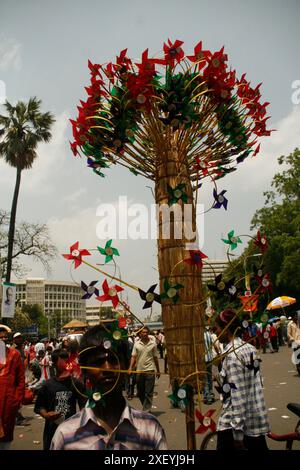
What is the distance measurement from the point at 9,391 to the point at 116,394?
10.9ft

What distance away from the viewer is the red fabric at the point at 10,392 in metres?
4.68

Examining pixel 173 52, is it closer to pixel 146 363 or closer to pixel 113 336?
pixel 113 336

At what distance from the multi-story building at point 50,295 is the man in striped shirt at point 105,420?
151m

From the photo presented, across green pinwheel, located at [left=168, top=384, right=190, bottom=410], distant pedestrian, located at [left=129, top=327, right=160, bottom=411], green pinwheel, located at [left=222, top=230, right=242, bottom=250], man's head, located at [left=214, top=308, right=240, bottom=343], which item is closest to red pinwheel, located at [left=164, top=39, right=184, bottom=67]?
green pinwheel, located at [left=222, top=230, right=242, bottom=250]

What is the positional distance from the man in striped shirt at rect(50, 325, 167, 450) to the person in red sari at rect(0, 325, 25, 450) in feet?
10.0

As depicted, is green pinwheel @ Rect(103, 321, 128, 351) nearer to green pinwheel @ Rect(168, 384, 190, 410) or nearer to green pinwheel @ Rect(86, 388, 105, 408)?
green pinwheel @ Rect(86, 388, 105, 408)

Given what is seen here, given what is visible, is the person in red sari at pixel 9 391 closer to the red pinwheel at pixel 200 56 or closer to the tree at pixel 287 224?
the red pinwheel at pixel 200 56

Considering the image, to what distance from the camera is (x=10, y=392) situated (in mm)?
4895

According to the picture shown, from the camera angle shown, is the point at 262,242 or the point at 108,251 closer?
the point at 108,251

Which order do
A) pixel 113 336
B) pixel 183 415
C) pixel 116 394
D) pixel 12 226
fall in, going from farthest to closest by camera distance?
pixel 12 226 → pixel 183 415 → pixel 113 336 → pixel 116 394

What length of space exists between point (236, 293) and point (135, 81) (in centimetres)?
142

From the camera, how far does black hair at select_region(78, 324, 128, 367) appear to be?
7.35 feet

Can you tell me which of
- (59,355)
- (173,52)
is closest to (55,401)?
(59,355)

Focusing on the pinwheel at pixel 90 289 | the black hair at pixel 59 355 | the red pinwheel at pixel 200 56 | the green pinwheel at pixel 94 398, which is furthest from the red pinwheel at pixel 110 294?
the black hair at pixel 59 355
